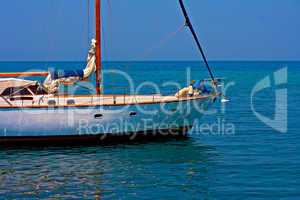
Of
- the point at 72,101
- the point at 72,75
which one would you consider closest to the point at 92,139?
the point at 72,101

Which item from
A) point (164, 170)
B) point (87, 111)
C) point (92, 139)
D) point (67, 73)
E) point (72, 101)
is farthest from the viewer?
point (67, 73)

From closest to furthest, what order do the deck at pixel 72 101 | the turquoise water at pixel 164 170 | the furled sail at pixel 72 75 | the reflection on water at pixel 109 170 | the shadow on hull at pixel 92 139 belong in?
the turquoise water at pixel 164 170, the reflection on water at pixel 109 170, the deck at pixel 72 101, the shadow on hull at pixel 92 139, the furled sail at pixel 72 75

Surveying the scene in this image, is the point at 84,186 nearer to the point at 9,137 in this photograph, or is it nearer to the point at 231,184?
the point at 231,184

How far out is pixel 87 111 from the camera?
23.4m

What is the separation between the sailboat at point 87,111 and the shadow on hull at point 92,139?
1.9 inches

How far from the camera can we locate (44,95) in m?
24.8

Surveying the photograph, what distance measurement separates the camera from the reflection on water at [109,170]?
1733 cm

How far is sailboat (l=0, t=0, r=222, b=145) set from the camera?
23.4m

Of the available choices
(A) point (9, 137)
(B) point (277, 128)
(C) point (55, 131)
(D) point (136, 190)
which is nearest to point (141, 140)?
(C) point (55, 131)

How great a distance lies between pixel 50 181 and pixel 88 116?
18.4ft

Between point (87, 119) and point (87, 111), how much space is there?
0.47m
